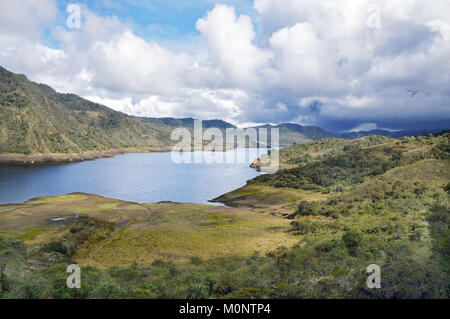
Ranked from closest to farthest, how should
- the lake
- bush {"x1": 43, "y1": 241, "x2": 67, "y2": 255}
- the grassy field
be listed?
the grassy field → bush {"x1": 43, "y1": 241, "x2": 67, "y2": 255} → the lake

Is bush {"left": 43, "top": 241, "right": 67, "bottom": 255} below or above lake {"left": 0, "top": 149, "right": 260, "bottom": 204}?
below

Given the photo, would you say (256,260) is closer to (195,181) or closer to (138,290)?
(138,290)

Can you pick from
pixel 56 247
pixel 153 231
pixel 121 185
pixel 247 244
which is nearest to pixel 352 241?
pixel 247 244

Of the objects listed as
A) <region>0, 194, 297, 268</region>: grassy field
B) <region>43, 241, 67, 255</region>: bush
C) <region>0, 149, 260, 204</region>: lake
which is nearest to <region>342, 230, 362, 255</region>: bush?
<region>0, 194, 297, 268</region>: grassy field

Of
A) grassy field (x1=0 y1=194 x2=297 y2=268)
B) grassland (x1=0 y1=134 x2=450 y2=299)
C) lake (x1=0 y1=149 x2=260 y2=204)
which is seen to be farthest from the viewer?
lake (x1=0 y1=149 x2=260 y2=204)

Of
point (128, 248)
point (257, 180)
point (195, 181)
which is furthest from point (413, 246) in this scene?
point (195, 181)

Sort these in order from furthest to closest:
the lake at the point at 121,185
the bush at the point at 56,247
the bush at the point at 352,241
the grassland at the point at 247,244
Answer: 1. the lake at the point at 121,185
2. the bush at the point at 56,247
3. the bush at the point at 352,241
4. the grassland at the point at 247,244

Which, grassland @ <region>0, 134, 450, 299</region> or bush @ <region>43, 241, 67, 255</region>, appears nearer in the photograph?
grassland @ <region>0, 134, 450, 299</region>

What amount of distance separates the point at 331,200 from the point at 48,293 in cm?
5215

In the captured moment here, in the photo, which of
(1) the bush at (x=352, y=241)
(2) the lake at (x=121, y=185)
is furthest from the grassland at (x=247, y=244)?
(2) the lake at (x=121, y=185)

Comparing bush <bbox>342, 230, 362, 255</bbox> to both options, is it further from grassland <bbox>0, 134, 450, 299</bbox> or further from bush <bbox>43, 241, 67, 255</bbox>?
bush <bbox>43, 241, 67, 255</bbox>

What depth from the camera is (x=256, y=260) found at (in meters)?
27.7

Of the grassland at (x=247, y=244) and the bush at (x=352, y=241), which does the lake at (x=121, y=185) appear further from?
the bush at (x=352, y=241)
